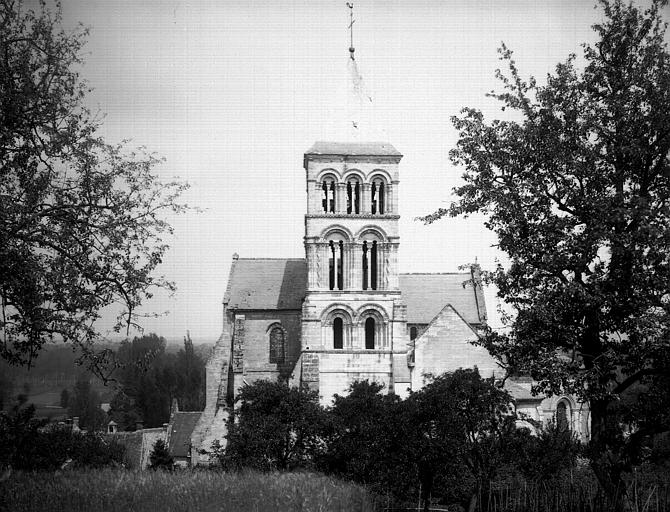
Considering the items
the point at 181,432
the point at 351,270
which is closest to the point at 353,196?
the point at 351,270

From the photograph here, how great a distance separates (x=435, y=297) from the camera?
47.3 m

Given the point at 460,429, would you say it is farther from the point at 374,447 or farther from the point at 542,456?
the point at 542,456

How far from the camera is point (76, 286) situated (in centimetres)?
1237

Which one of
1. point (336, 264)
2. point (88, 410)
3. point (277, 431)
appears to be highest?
point (336, 264)

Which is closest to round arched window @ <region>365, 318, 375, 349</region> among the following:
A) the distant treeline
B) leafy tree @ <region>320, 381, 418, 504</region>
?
leafy tree @ <region>320, 381, 418, 504</region>

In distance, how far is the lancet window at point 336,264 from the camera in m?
41.8

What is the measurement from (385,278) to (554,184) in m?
26.7

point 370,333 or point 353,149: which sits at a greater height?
point 353,149

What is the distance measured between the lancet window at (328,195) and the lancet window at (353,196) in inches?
34.7

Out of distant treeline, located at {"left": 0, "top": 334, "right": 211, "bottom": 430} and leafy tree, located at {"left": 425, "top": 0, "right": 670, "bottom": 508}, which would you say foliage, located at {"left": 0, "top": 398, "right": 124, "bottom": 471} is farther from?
distant treeline, located at {"left": 0, "top": 334, "right": 211, "bottom": 430}

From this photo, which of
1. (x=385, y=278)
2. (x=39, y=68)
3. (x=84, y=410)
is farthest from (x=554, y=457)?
(x=84, y=410)

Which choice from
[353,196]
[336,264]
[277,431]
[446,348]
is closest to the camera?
[277,431]

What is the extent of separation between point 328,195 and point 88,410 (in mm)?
39558

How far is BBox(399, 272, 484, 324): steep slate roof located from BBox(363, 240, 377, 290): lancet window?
5.22 m
